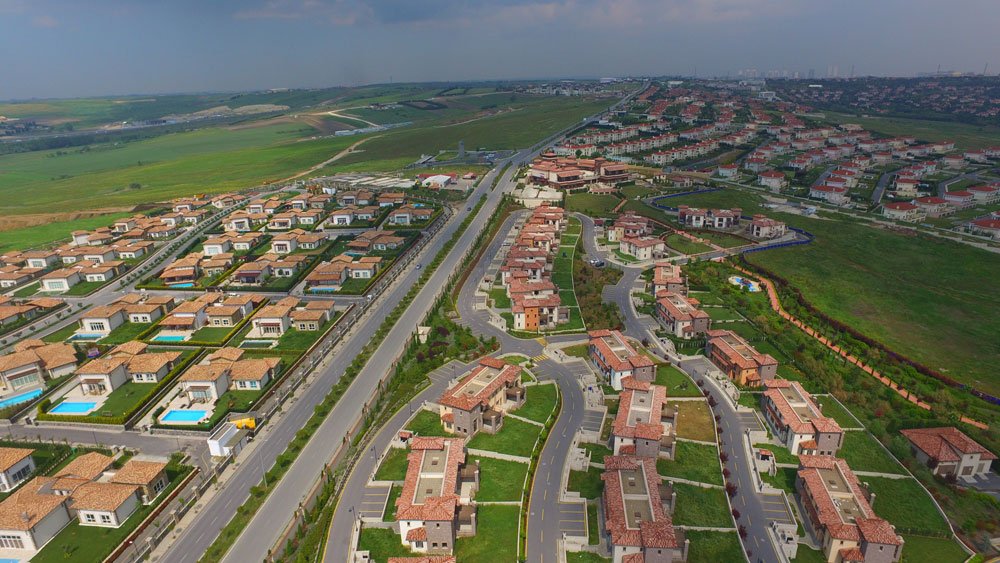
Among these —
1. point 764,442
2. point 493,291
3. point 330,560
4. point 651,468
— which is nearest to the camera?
point 330,560

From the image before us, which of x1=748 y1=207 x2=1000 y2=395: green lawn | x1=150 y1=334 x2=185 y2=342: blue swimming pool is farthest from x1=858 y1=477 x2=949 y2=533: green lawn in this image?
x1=150 y1=334 x2=185 y2=342: blue swimming pool

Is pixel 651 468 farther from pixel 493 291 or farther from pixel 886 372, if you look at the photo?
pixel 493 291

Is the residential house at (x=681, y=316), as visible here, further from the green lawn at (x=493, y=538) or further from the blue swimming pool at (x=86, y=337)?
the blue swimming pool at (x=86, y=337)

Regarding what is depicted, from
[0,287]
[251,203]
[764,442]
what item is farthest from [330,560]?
[251,203]

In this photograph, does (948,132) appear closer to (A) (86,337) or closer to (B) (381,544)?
(B) (381,544)

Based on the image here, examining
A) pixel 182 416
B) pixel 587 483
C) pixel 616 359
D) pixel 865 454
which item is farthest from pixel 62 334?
pixel 865 454

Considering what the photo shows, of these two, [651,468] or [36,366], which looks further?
[36,366]
